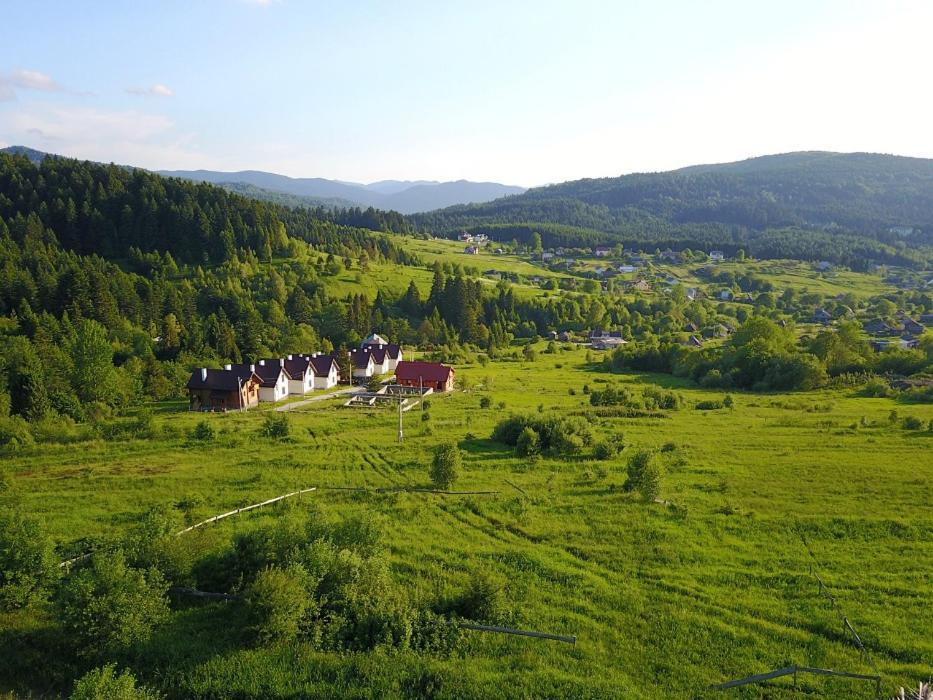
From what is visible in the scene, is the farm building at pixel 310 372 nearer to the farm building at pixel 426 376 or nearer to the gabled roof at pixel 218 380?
the gabled roof at pixel 218 380

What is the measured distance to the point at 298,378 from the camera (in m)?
57.8

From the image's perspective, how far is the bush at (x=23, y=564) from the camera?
57.5 feet

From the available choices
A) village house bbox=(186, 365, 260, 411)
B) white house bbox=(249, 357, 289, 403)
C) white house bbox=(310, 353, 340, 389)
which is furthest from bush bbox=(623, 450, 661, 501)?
white house bbox=(310, 353, 340, 389)

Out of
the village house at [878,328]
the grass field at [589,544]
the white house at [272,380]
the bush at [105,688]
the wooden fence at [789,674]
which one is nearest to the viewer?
the bush at [105,688]

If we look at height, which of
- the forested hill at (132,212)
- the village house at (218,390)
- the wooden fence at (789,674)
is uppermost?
the forested hill at (132,212)

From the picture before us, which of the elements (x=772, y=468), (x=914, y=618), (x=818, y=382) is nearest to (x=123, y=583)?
(x=914, y=618)

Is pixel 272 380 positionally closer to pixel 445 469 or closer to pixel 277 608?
pixel 445 469

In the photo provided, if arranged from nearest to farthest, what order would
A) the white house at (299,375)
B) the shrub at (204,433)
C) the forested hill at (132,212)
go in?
the shrub at (204,433)
the white house at (299,375)
the forested hill at (132,212)

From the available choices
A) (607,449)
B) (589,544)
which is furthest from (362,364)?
(589,544)

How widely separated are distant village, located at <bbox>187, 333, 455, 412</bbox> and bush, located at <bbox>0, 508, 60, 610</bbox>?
32.3m

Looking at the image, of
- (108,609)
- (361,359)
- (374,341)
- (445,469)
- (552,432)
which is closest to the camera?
(108,609)

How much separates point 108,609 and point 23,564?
4.88m

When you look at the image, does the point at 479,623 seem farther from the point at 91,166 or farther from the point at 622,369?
the point at 91,166

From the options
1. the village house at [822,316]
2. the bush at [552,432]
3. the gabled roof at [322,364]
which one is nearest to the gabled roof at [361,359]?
the gabled roof at [322,364]
